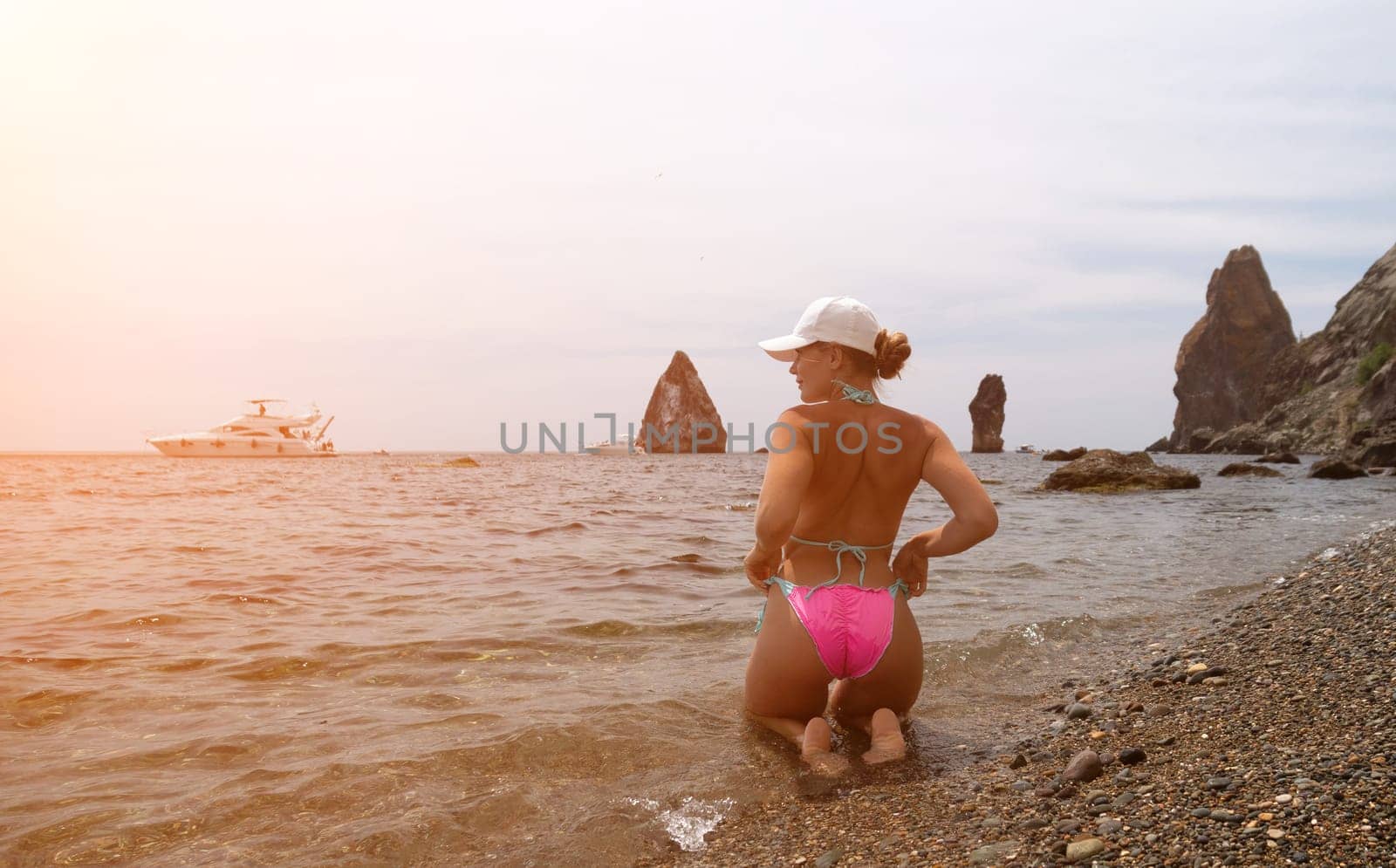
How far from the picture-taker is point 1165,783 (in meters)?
2.64

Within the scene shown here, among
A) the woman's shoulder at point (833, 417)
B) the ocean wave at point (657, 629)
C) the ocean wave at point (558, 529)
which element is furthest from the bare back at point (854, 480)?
the ocean wave at point (558, 529)

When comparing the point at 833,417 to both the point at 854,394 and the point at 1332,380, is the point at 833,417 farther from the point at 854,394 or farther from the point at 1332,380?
the point at 1332,380

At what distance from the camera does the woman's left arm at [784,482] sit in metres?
3.38

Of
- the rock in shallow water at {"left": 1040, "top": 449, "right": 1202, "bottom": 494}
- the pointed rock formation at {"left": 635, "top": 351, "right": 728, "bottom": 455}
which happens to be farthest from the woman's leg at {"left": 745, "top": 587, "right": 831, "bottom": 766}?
the pointed rock formation at {"left": 635, "top": 351, "right": 728, "bottom": 455}

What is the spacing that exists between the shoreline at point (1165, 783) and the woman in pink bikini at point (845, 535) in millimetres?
372

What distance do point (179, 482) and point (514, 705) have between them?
939 inches

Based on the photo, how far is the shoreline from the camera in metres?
2.19

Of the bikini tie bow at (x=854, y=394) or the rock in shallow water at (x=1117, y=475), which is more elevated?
the bikini tie bow at (x=854, y=394)

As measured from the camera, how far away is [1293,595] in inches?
219

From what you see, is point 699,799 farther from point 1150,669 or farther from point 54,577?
point 54,577

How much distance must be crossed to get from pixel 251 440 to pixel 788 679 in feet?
248

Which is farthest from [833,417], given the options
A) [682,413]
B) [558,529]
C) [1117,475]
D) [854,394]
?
[682,413]

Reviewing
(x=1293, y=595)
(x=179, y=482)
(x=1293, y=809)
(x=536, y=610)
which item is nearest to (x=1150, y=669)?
(x=1293, y=595)

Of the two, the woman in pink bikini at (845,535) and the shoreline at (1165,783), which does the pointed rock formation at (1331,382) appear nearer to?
the shoreline at (1165,783)
